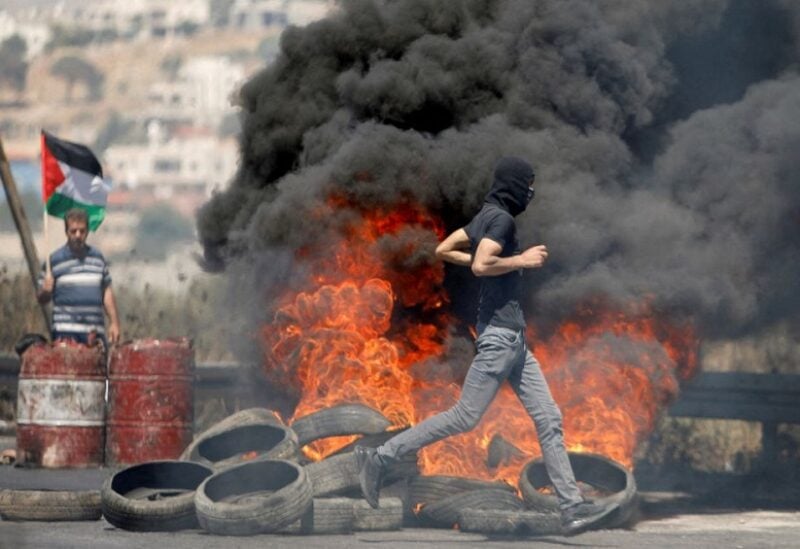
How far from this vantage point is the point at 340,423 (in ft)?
38.7

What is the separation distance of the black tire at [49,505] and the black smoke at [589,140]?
309cm

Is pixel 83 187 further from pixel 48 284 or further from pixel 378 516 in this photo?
pixel 378 516

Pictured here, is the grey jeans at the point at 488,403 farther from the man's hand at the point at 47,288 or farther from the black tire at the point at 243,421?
the man's hand at the point at 47,288

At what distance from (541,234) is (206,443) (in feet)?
9.26

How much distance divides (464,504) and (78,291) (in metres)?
5.09

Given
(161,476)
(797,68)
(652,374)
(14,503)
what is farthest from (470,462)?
(797,68)

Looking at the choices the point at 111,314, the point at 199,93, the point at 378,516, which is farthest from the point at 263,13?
the point at 378,516

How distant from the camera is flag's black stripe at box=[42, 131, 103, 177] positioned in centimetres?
A: 1686

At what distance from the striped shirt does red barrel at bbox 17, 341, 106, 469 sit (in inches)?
11.0

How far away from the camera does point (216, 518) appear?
992 centimetres

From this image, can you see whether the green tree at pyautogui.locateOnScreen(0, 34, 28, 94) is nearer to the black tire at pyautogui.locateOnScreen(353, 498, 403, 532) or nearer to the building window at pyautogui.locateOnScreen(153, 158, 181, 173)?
the building window at pyautogui.locateOnScreen(153, 158, 181, 173)

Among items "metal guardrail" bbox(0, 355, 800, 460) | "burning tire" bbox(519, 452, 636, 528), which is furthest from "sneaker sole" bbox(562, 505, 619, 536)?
"metal guardrail" bbox(0, 355, 800, 460)

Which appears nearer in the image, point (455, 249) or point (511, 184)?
point (511, 184)

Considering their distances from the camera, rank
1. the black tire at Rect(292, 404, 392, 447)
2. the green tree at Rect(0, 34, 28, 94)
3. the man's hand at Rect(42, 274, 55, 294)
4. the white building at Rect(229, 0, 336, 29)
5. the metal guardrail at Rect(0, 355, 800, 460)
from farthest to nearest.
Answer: the white building at Rect(229, 0, 336, 29)
the green tree at Rect(0, 34, 28, 94)
the metal guardrail at Rect(0, 355, 800, 460)
the man's hand at Rect(42, 274, 55, 294)
the black tire at Rect(292, 404, 392, 447)
